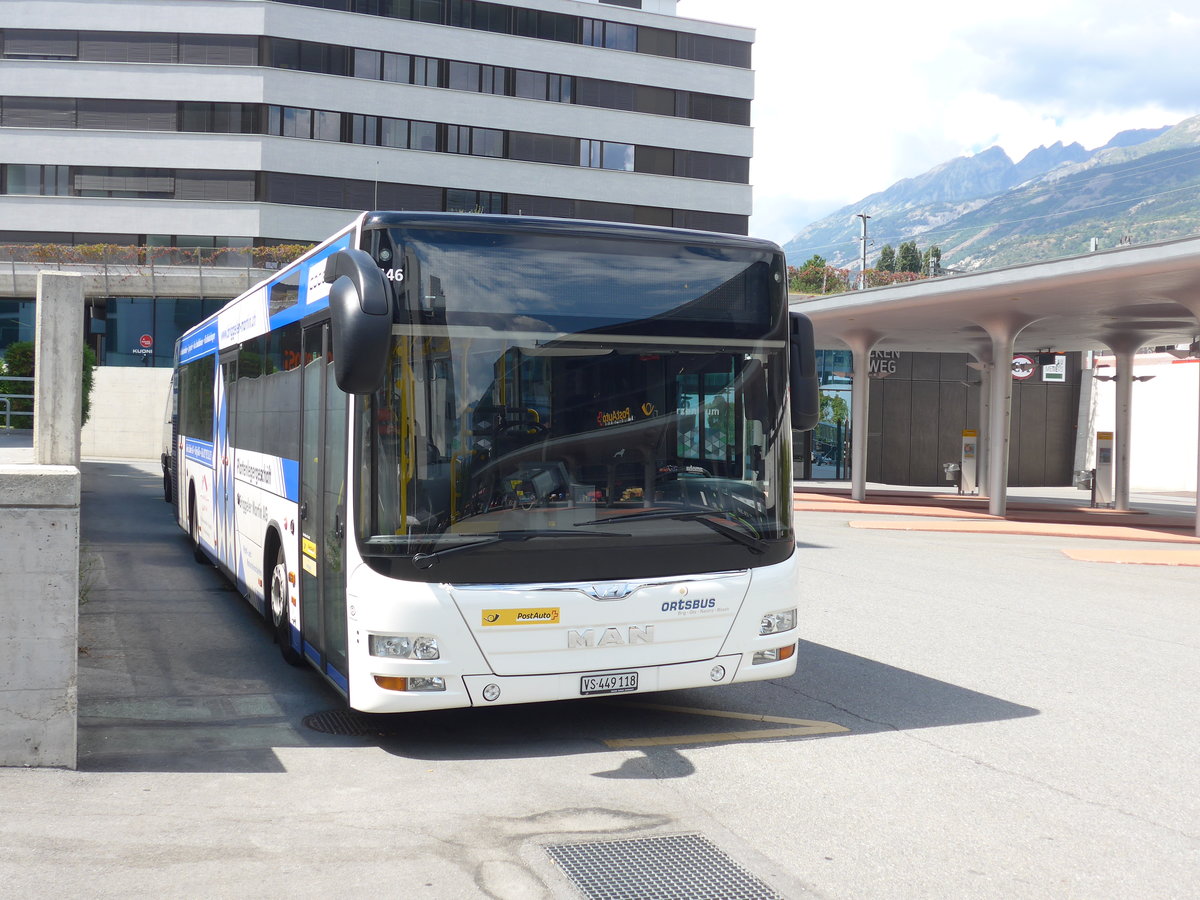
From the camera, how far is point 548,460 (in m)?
6.70

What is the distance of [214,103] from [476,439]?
44958 mm

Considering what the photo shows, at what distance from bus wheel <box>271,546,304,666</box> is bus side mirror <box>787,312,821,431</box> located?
3.94 meters

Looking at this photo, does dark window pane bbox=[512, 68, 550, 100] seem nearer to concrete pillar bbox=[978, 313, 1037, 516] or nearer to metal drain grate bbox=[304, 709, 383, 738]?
concrete pillar bbox=[978, 313, 1037, 516]

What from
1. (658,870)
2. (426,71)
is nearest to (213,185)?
(426,71)

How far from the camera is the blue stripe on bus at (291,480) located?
27.4 feet

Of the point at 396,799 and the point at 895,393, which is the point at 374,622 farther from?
the point at 895,393

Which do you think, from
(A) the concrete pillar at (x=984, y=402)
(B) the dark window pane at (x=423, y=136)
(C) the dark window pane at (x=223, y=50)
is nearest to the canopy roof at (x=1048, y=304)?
(A) the concrete pillar at (x=984, y=402)

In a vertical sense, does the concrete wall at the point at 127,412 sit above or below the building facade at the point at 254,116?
below

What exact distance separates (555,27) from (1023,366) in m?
24.5

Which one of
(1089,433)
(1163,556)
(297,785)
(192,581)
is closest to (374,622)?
(297,785)

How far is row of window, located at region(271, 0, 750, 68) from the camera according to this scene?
159 ft

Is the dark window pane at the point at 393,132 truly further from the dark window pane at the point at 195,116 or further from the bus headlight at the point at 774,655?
the bus headlight at the point at 774,655

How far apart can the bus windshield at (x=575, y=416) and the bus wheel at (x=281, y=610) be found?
2.82 m

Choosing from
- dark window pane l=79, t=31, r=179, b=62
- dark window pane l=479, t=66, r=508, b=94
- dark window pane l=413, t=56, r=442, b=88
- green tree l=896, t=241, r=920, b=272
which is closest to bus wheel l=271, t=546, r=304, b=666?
dark window pane l=413, t=56, r=442, b=88
